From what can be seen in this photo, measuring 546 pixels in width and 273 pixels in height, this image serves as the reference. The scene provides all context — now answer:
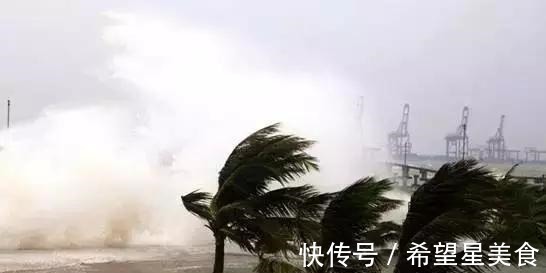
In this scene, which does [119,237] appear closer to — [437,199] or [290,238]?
[290,238]

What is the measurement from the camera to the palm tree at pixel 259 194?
325 inches

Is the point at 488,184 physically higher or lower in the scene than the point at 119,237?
higher

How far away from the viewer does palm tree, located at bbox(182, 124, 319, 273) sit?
8.27 m

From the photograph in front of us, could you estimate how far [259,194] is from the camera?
8.48 metres

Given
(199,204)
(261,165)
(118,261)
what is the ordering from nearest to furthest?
(261,165) < (199,204) < (118,261)

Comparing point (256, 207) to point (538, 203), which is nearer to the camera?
point (256, 207)

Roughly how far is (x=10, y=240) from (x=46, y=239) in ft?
3.65

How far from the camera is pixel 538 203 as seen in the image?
10.5 m

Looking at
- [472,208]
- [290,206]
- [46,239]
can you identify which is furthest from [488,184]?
[46,239]

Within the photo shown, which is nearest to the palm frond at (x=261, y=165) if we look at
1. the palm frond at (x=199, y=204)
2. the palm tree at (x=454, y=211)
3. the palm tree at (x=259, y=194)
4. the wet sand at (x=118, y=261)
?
the palm tree at (x=259, y=194)

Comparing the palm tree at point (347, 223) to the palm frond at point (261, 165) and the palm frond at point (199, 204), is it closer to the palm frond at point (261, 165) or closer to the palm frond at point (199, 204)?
the palm frond at point (261, 165)

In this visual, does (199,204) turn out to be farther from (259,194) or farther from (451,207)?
(451,207)

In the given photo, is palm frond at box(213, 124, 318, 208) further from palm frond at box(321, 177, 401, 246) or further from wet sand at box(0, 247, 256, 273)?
wet sand at box(0, 247, 256, 273)

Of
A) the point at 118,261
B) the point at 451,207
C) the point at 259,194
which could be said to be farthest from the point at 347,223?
the point at 118,261
